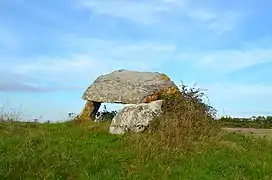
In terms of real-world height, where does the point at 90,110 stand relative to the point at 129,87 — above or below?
below

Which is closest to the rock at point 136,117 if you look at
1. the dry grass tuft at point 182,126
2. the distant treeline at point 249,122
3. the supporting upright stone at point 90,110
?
the dry grass tuft at point 182,126

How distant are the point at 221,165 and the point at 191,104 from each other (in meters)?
4.10

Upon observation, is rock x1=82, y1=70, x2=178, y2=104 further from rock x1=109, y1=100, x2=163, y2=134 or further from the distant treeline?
the distant treeline

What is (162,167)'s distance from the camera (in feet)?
36.9

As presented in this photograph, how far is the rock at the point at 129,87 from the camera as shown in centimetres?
1672

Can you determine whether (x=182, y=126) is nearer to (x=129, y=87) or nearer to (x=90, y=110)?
(x=129, y=87)

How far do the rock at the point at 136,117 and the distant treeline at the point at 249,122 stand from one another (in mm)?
6567

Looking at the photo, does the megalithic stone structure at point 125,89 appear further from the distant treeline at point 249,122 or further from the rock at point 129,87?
the distant treeline at point 249,122

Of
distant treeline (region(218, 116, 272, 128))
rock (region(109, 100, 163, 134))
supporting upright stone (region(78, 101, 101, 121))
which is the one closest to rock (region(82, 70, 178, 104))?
supporting upright stone (region(78, 101, 101, 121))

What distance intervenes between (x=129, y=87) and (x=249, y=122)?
7.93m

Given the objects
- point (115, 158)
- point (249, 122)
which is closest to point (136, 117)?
point (115, 158)

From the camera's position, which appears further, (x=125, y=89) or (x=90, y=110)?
(x=90, y=110)

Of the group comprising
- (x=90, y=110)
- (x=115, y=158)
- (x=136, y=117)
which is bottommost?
(x=115, y=158)

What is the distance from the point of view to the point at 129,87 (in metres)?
17.2
